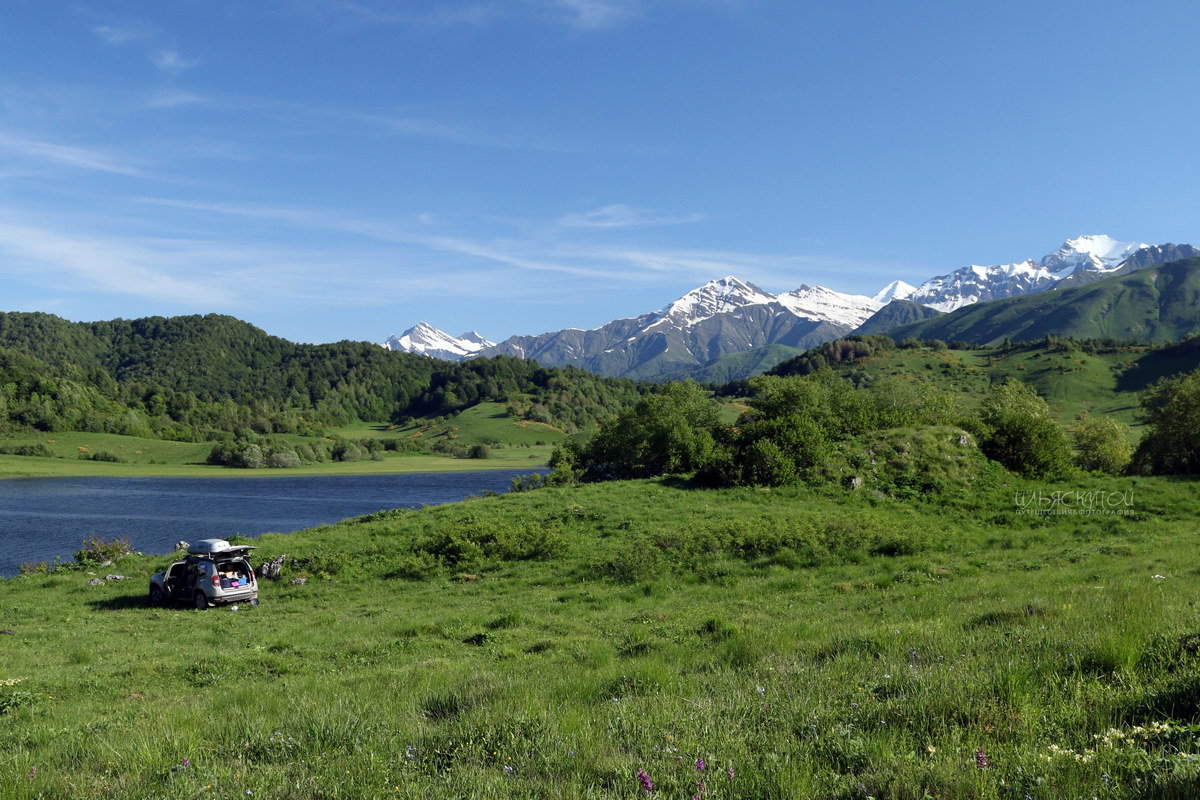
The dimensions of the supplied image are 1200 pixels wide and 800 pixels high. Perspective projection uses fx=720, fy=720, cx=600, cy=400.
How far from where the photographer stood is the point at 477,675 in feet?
34.6

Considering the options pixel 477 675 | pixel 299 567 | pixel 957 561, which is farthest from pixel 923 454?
pixel 477 675

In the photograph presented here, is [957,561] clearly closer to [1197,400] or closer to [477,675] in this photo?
[477,675]

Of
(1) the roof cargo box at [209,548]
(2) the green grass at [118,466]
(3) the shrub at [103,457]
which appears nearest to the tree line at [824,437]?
(1) the roof cargo box at [209,548]

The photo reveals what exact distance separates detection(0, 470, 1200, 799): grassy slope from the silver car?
711 millimetres

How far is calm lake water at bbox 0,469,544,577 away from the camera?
63750 mm

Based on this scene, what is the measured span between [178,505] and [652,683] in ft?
348

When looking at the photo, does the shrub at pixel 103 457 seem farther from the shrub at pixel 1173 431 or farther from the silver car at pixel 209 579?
the shrub at pixel 1173 431

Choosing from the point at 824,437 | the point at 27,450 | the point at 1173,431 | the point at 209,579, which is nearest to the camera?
the point at 209,579

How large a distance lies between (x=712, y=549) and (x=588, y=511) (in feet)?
31.1

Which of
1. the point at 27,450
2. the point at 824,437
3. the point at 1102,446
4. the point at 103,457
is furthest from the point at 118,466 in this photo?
the point at 1102,446

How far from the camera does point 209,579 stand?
24.9 m

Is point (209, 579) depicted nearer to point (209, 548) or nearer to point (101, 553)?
point (209, 548)

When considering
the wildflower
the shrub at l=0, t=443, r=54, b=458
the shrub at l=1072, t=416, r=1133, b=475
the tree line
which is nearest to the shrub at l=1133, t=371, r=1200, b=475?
the tree line

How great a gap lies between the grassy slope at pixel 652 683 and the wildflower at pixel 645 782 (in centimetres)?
12
